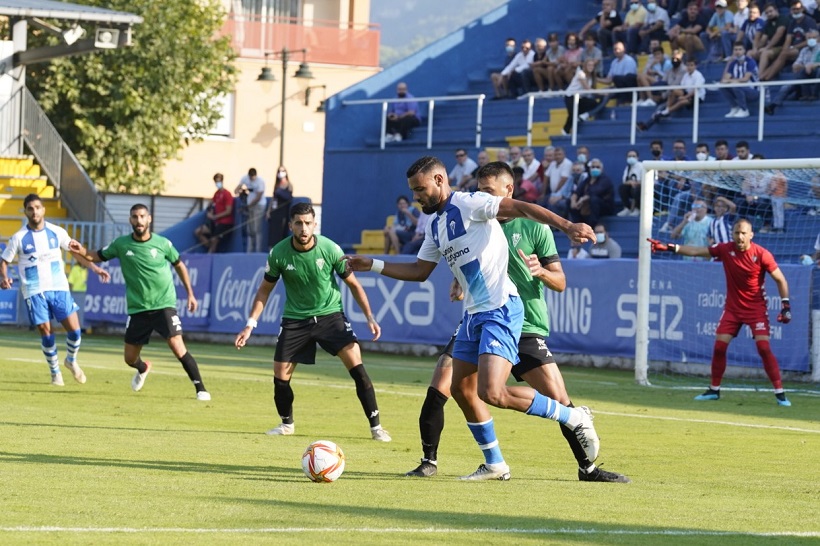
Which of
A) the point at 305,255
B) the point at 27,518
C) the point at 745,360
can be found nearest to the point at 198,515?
the point at 27,518

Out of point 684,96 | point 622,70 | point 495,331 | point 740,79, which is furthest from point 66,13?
point 495,331

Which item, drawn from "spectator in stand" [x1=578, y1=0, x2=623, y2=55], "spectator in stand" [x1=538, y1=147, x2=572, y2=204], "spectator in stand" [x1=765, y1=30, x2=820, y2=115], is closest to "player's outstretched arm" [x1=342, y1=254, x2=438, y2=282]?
"spectator in stand" [x1=538, y1=147, x2=572, y2=204]

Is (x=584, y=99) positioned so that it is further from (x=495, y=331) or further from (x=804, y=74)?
(x=495, y=331)

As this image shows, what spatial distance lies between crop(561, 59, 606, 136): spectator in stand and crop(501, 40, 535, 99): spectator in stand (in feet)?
7.01

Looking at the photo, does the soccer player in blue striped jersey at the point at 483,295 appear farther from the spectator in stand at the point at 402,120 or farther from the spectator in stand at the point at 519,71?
the spectator in stand at the point at 402,120

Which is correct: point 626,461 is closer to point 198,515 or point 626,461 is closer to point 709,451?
point 709,451

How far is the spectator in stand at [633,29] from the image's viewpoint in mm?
29891

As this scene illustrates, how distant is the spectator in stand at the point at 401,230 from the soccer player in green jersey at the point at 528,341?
17.5 metres

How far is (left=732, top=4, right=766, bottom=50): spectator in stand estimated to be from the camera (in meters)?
27.2

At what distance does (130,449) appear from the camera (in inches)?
443

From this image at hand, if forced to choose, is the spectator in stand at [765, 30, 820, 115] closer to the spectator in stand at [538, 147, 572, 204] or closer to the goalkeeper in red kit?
the spectator in stand at [538, 147, 572, 204]

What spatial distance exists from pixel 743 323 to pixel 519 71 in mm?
14893

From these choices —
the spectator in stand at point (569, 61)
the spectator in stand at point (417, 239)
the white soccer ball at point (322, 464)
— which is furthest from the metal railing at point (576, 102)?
the white soccer ball at point (322, 464)

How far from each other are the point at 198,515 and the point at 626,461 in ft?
14.7
